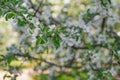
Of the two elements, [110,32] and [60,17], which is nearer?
[110,32]

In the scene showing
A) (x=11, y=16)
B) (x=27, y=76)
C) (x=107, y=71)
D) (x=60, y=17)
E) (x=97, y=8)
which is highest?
(x=27, y=76)

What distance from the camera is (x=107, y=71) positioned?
390 centimetres

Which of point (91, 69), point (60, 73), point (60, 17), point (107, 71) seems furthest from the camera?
point (60, 73)

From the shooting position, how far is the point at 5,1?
10.1 ft

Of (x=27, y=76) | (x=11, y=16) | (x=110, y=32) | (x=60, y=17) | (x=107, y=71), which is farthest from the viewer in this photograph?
(x=27, y=76)

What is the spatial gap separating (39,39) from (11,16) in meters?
0.29

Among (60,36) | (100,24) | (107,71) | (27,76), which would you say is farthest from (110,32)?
(27,76)

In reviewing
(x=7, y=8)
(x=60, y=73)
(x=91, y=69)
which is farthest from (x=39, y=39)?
(x=60, y=73)

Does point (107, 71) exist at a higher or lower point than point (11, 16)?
lower

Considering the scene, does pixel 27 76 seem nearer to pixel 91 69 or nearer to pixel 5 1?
pixel 91 69

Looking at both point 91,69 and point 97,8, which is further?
point 91,69

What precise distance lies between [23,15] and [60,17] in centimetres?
251

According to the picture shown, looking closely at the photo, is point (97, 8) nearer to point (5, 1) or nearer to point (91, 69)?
point (91, 69)

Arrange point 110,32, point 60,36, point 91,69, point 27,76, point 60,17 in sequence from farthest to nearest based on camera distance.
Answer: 1. point 27,76
2. point 60,17
3. point 110,32
4. point 91,69
5. point 60,36
